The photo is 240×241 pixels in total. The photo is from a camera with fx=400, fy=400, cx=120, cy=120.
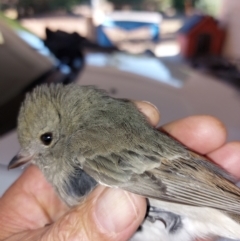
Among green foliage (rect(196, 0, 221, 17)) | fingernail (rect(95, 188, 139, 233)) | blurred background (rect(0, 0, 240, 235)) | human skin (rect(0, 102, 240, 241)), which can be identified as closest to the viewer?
fingernail (rect(95, 188, 139, 233))

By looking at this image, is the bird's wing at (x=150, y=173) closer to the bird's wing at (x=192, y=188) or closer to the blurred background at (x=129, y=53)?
the bird's wing at (x=192, y=188)

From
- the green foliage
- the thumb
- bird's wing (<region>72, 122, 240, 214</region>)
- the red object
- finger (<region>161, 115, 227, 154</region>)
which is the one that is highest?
bird's wing (<region>72, 122, 240, 214</region>)

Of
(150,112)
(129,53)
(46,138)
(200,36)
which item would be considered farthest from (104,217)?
(200,36)

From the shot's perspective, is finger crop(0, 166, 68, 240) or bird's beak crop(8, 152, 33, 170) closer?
bird's beak crop(8, 152, 33, 170)

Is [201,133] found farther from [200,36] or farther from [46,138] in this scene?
[200,36]

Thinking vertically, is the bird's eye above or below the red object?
above

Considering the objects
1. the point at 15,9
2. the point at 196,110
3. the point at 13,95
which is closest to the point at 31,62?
the point at 13,95

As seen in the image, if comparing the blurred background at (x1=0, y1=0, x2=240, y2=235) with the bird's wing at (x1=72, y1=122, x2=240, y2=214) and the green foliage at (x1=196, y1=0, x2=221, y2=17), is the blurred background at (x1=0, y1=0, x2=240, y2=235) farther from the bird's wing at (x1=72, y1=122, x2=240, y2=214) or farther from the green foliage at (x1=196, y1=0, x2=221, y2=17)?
the bird's wing at (x1=72, y1=122, x2=240, y2=214)

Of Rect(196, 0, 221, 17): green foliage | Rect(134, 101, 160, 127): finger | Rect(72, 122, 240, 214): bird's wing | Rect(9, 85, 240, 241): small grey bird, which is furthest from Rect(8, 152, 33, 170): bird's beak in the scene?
Rect(196, 0, 221, 17): green foliage
